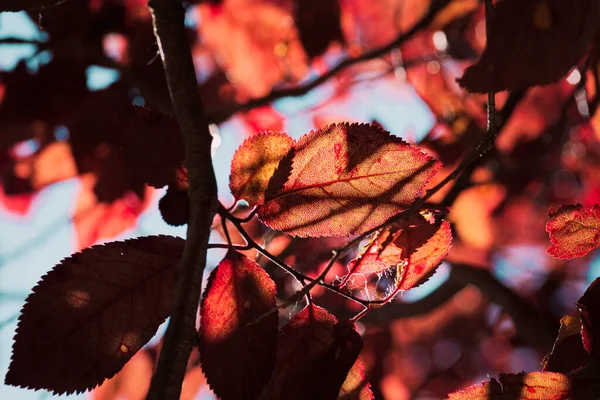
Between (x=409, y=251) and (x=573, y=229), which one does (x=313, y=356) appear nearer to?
(x=409, y=251)

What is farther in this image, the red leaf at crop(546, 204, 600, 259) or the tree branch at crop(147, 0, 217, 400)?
the red leaf at crop(546, 204, 600, 259)

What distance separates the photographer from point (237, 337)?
445 mm

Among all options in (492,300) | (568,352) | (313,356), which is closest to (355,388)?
(313,356)

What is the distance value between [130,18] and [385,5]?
69 centimetres

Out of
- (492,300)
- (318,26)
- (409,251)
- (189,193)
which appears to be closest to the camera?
(189,193)

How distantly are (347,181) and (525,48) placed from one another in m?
0.19

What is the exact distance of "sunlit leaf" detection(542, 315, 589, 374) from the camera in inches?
19.4

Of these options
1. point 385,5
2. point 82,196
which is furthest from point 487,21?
point 385,5

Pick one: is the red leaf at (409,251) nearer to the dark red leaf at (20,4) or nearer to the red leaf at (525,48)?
the red leaf at (525,48)

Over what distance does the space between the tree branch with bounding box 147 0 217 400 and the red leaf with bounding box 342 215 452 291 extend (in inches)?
6.5

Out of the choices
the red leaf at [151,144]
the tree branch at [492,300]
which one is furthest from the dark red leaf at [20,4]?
the tree branch at [492,300]

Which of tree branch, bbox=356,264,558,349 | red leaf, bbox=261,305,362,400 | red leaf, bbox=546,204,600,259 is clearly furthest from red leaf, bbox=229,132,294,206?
tree branch, bbox=356,264,558,349

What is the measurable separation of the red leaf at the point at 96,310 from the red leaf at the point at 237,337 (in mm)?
36

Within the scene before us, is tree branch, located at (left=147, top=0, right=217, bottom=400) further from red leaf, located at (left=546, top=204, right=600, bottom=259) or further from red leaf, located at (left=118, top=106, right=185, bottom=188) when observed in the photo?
red leaf, located at (left=546, top=204, right=600, bottom=259)
